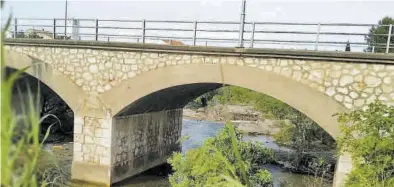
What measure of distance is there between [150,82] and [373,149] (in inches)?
213

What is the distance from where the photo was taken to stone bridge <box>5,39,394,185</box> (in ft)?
25.8

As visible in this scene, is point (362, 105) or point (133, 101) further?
point (133, 101)

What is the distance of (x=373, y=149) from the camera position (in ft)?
19.0

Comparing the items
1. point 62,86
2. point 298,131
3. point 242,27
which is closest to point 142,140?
point 62,86

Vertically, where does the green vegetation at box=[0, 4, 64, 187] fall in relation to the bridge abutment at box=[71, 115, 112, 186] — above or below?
above

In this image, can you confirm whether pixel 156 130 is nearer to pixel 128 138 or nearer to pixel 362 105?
pixel 128 138

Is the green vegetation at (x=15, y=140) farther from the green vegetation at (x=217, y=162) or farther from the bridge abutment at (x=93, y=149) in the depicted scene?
the bridge abutment at (x=93, y=149)

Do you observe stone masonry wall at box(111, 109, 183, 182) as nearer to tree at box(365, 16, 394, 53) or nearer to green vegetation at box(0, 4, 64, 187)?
tree at box(365, 16, 394, 53)

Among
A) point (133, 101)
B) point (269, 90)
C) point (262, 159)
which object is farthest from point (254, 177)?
point (133, 101)

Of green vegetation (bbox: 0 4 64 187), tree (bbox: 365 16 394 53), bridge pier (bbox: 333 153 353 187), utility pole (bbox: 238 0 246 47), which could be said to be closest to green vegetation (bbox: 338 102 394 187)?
bridge pier (bbox: 333 153 353 187)

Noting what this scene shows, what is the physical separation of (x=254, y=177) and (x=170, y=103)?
226 inches

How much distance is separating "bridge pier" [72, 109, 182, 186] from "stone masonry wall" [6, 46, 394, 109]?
96 cm

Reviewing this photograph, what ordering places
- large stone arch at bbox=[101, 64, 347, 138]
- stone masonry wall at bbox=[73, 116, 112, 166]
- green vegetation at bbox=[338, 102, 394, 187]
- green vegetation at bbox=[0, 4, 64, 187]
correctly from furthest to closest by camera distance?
stone masonry wall at bbox=[73, 116, 112, 166] < large stone arch at bbox=[101, 64, 347, 138] < green vegetation at bbox=[338, 102, 394, 187] < green vegetation at bbox=[0, 4, 64, 187]

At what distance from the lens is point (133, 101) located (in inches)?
384
